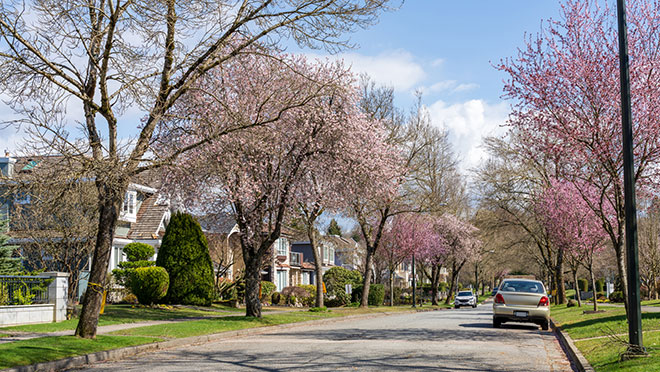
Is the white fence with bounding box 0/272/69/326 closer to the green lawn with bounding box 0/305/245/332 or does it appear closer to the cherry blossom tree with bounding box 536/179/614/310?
the green lawn with bounding box 0/305/245/332

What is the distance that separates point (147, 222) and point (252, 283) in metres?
18.6

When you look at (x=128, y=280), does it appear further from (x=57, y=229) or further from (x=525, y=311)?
(x=525, y=311)

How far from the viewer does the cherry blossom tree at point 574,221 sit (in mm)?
31406

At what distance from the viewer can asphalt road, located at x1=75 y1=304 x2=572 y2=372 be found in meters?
11.4

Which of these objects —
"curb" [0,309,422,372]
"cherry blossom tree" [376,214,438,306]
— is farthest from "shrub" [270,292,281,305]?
"curb" [0,309,422,372]

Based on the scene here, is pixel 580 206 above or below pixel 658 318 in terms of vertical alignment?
above

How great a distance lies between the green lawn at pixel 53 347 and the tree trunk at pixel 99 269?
369 mm

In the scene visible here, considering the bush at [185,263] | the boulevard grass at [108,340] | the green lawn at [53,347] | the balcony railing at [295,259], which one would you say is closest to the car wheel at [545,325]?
the boulevard grass at [108,340]

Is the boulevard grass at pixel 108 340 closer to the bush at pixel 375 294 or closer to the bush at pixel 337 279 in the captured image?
the bush at pixel 375 294

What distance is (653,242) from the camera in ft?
153

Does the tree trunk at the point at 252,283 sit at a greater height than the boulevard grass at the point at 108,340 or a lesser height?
greater

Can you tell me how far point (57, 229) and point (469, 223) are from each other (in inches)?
1651

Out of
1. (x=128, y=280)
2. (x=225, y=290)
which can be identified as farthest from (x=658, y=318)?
(x=225, y=290)

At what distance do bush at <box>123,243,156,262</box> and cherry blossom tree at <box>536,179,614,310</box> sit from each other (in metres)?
21.6
